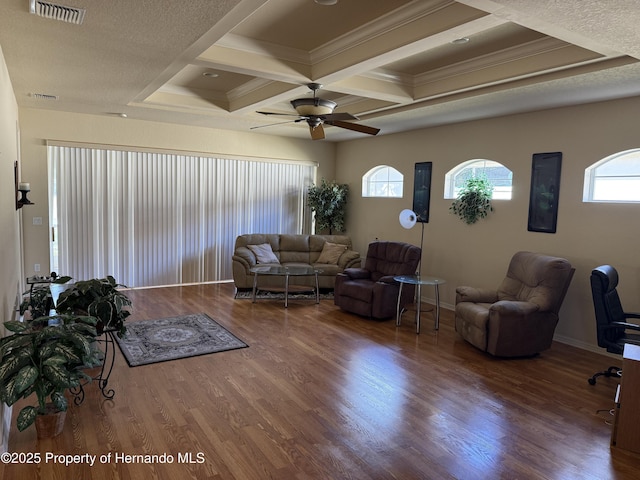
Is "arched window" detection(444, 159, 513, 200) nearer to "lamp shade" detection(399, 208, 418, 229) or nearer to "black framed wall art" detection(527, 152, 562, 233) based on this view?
"black framed wall art" detection(527, 152, 562, 233)

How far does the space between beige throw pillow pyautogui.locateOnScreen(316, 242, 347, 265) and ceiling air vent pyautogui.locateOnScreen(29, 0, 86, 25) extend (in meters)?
5.39

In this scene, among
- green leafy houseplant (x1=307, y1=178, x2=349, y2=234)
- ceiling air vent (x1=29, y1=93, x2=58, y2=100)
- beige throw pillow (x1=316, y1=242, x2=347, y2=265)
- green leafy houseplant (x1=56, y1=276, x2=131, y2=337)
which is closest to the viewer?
green leafy houseplant (x1=56, y1=276, x2=131, y2=337)

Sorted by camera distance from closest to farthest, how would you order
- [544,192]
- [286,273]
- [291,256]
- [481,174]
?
[544,192]
[481,174]
[286,273]
[291,256]

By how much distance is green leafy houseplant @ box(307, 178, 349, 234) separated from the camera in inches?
331

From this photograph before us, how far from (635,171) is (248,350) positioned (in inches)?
175

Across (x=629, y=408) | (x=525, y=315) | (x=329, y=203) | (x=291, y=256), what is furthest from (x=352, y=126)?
(x=329, y=203)

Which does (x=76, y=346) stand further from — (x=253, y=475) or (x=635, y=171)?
(x=635, y=171)

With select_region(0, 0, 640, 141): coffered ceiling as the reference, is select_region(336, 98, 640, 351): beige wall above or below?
below

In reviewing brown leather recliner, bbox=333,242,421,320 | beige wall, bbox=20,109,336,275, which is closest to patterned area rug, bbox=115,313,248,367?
brown leather recliner, bbox=333,242,421,320

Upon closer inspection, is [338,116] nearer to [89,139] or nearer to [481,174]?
[481,174]

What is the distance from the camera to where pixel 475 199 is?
6.10m

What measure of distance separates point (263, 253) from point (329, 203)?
1720mm

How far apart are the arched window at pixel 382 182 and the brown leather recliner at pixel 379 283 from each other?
1.40m

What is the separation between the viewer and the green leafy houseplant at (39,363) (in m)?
2.49
